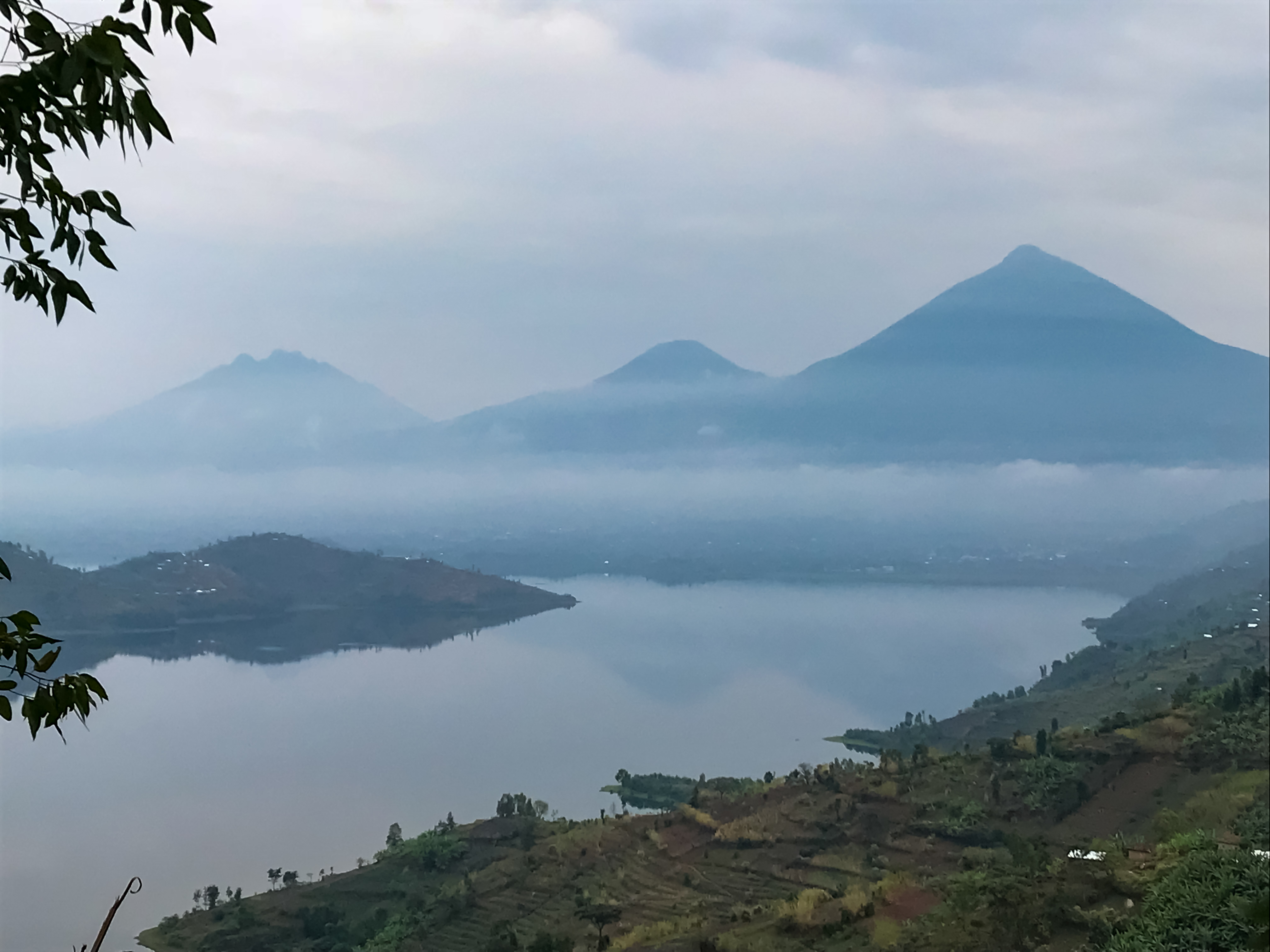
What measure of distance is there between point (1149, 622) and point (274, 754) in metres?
32.7

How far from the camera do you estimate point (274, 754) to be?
84.9 ft

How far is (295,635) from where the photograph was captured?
3494cm

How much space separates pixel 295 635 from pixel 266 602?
163 centimetres

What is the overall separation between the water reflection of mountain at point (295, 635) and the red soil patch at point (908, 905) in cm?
2383

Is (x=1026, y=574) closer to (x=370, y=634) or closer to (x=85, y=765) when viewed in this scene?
(x=370, y=634)

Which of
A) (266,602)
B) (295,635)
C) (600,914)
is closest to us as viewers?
(600,914)

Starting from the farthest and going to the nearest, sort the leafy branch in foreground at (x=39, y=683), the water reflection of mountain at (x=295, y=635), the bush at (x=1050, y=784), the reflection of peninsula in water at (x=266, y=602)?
the water reflection of mountain at (x=295, y=635) < the reflection of peninsula in water at (x=266, y=602) < the bush at (x=1050, y=784) < the leafy branch in foreground at (x=39, y=683)

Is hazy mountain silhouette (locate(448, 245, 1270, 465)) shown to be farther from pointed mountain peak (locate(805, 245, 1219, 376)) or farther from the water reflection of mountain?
the water reflection of mountain

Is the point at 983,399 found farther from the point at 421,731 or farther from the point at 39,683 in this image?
the point at 39,683

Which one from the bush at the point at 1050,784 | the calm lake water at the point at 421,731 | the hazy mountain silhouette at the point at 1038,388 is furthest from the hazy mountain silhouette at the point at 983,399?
the bush at the point at 1050,784

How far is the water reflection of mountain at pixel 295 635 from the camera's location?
27438 millimetres

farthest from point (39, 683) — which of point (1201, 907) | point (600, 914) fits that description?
point (600, 914)

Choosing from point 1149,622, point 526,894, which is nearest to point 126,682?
point 526,894

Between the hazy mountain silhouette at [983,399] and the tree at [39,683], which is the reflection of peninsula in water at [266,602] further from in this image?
the hazy mountain silhouette at [983,399]
